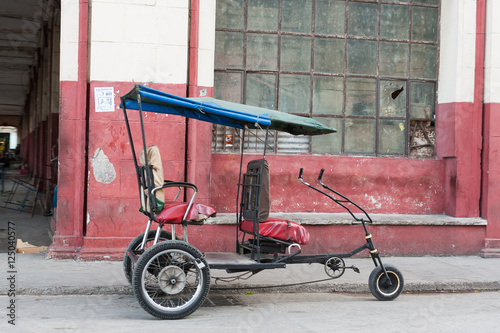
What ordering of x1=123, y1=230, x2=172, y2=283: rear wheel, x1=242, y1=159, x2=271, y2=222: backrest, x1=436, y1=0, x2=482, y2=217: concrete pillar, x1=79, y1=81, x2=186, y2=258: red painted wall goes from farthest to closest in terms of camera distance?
x1=436, y1=0, x2=482, y2=217: concrete pillar < x1=79, y1=81, x2=186, y2=258: red painted wall < x1=123, y1=230, x2=172, y2=283: rear wheel < x1=242, y1=159, x2=271, y2=222: backrest

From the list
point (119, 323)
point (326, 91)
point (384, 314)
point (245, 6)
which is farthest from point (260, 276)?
point (245, 6)

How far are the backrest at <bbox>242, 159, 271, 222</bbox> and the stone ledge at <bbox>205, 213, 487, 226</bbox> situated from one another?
2.53 metres

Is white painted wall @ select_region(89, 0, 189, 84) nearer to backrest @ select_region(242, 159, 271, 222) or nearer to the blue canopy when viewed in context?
the blue canopy

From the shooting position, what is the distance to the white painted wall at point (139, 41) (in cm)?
884

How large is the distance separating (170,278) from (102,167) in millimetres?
3506

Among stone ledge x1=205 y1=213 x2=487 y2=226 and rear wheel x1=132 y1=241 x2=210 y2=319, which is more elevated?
stone ledge x1=205 y1=213 x2=487 y2=226

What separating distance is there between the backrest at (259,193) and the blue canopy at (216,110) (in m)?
0.47

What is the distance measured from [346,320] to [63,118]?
5.34 metres

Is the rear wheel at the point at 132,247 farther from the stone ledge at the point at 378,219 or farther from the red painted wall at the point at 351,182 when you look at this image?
the red painted wall at the point at 351,182

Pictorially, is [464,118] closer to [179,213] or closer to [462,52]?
[462,52]

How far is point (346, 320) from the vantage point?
235 inches

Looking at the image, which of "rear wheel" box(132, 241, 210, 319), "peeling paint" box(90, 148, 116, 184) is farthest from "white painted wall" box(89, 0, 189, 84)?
"rear wheel" box(132, 241, 210, 319)

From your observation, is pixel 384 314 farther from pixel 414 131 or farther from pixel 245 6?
pixel 245 6

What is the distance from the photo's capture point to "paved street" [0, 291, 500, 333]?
5570 millimetres
